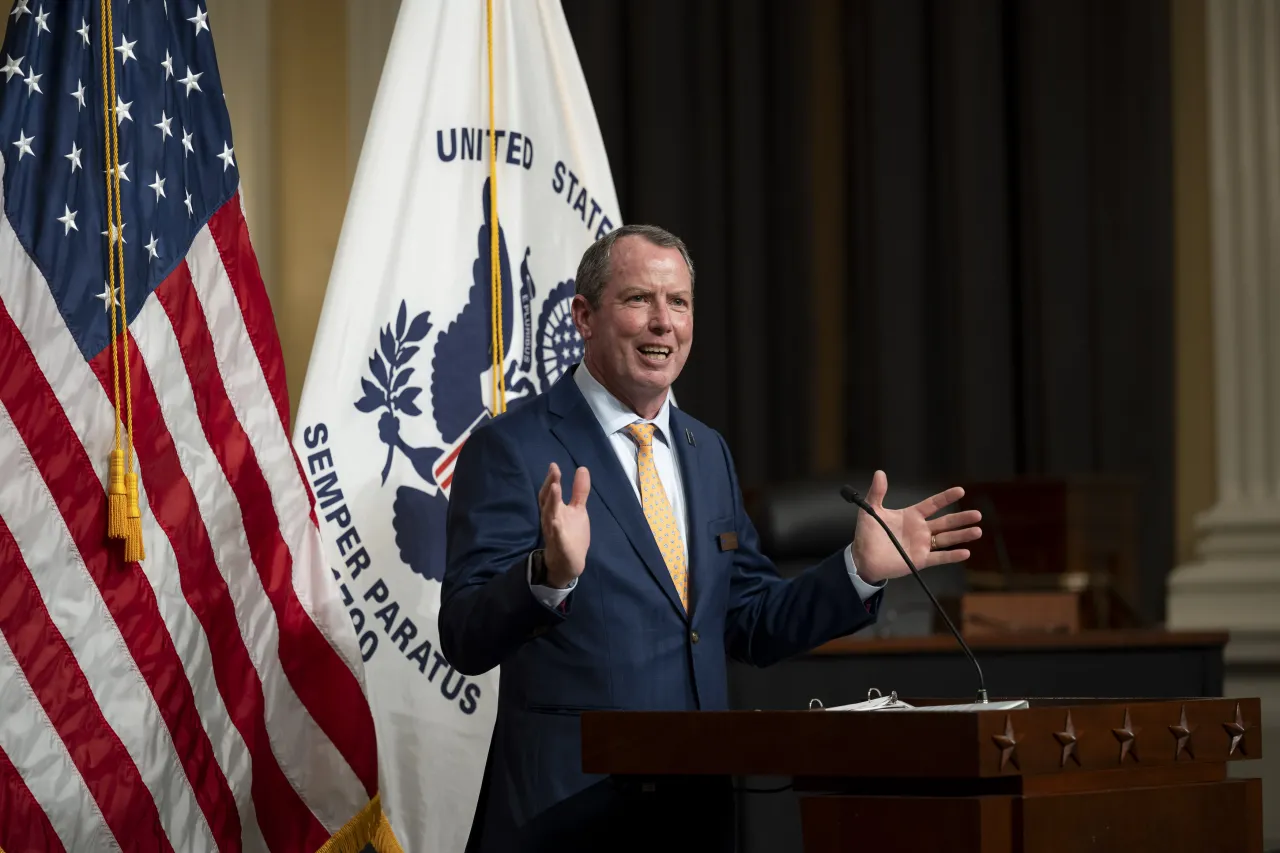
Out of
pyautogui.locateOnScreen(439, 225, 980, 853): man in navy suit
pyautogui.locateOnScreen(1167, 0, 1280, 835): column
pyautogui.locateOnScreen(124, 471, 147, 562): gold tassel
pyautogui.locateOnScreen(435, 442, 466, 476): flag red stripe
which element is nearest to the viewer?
pyautogui.locateOnScreen(439, 225, 980, 853): man in navy suit

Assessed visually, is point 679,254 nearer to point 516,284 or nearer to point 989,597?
point 516,284

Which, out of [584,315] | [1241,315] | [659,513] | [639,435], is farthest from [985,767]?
[1241,315]

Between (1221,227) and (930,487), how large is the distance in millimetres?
1389

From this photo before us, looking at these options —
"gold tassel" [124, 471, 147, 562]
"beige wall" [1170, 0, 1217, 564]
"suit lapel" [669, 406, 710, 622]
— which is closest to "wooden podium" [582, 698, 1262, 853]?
"suit lapel" [669, 406, 710, 622]

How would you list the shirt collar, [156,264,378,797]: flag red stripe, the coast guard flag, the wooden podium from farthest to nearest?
the coast guard flag → [156,264,378,797]: flag red stripe → the shirt collar → the wooden podium

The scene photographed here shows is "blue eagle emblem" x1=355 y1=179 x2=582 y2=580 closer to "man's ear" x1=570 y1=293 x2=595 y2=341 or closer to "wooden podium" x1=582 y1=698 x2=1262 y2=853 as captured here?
"man's ear" x1=570 y1=293 x2=595 y2=341

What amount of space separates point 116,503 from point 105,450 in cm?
13

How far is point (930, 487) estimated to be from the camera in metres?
4.83

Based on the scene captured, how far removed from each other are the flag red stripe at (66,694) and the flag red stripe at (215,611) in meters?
0.13

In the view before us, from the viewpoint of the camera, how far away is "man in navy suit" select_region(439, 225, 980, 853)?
215 cm

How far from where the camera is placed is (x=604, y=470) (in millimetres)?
2432

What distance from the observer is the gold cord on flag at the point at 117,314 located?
278 centimetres

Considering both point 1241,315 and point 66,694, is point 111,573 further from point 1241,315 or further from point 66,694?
point 1241,315

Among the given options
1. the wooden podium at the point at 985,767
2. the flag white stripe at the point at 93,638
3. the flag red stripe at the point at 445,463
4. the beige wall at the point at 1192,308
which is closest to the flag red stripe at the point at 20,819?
the flag white stripe at the point at 93,638
